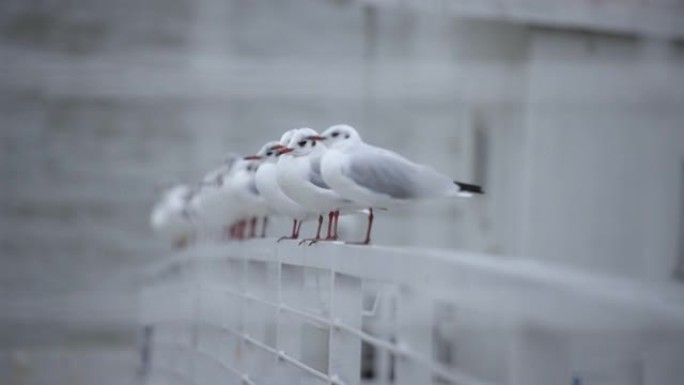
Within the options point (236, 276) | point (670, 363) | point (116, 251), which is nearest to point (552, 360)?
point (670, 363)

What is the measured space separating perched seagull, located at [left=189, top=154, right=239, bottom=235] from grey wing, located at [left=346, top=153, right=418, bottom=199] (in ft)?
3.30

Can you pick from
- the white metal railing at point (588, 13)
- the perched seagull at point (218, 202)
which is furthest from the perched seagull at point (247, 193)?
the white metal railing at point (588, 13)

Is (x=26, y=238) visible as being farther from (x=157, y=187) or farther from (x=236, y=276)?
(x=236, y=276)

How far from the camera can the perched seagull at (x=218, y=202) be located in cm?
270

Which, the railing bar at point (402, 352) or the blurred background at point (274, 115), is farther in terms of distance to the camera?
the blurred background at point (274, 115)

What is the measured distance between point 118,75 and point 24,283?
634 millimetres

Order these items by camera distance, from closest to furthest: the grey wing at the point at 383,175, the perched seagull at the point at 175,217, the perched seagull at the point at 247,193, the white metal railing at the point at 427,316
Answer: the white metal railing at the point at 427,316
the grey wing at the point at 383,175
the perched seagull at the point at 247,193
the perched seagull at the point at 175,217

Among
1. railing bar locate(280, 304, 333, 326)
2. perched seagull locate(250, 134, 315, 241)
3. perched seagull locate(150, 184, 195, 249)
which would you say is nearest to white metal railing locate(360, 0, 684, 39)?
perched seagull locate(150, 184, 195, 249)

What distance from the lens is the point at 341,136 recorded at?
1.73 meters

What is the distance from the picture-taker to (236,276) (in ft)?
8.13

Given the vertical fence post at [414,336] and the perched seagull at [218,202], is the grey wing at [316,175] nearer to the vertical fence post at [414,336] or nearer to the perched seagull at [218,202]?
the vertical fence post at [414,336]

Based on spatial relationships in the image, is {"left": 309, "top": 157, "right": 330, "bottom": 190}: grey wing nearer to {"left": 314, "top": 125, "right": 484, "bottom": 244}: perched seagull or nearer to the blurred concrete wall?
{"left": 314, "top": 125, "right": 484, "bottom": 244}: perched seagull

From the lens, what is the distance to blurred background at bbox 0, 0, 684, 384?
3627 mm

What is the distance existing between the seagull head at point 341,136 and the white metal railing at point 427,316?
0.12 m
